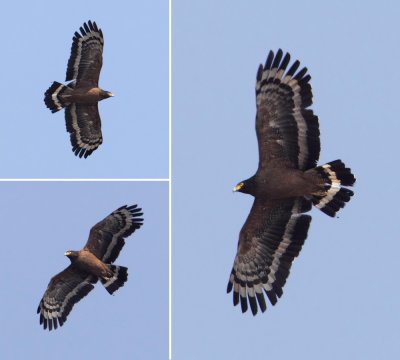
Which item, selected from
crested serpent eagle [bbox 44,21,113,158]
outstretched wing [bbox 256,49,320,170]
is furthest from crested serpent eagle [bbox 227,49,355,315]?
crested serpent eagle [bbox 44,21,113,158]

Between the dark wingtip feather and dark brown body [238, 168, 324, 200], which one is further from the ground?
the dark wingtip feather

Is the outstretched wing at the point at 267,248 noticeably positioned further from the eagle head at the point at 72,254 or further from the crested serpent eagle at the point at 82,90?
the crested serpent eagle at the point at 82,90

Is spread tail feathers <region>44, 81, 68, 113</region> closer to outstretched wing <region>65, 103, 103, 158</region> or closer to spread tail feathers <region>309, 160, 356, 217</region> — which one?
outstretched wing <region>65, 103, 103, 158</region>

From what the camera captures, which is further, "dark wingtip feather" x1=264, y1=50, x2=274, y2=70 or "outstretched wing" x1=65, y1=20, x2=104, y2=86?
"outstretched wing" x1=65, y1=20, x2=104, y2=86

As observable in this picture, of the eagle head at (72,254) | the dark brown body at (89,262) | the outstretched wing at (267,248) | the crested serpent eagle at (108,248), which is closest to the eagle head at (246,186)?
the outstretched wing at (267,248)

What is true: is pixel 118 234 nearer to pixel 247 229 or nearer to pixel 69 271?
pixel 69 271

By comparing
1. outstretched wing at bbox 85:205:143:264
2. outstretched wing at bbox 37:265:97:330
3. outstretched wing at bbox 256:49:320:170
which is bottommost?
outstretched wing at bbox 37:265:97:330

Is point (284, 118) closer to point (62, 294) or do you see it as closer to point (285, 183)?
point (285, 183)

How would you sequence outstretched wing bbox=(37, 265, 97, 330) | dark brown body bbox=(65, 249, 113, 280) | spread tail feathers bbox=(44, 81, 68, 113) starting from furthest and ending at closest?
spread tail feathers bbox=(44, 81, 68, 113)
outstretched wing bbox=(37, 265, 97, 330)
dark brown body bbox=(65, 249, 113, 280)

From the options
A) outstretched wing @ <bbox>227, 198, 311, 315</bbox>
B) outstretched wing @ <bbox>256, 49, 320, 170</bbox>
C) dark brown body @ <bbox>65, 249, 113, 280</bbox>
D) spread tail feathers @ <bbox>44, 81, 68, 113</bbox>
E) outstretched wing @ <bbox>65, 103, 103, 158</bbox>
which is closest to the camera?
outstretched wing @ <bbox>256, 49, 320, 170</bbox>
